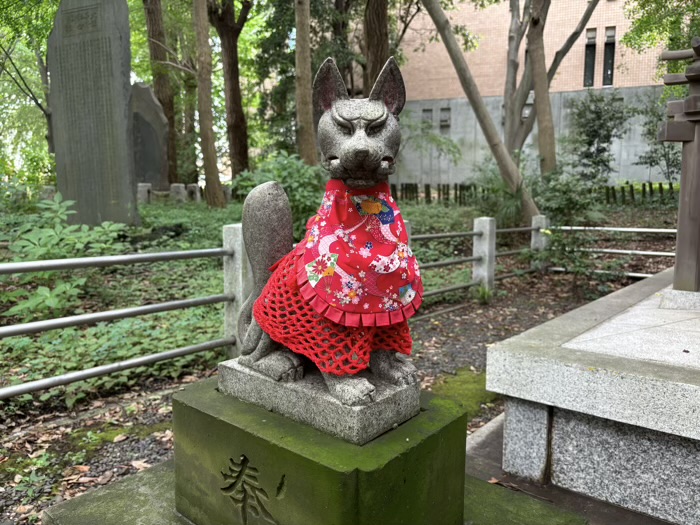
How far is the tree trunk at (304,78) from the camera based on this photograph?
8305mm

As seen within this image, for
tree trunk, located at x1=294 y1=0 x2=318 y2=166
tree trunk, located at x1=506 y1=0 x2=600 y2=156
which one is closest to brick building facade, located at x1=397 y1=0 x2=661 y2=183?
tree trunk, located at x1=506 y1=0 x2=600 y2=156

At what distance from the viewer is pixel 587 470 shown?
9.05 feet

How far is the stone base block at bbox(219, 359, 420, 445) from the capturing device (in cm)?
178

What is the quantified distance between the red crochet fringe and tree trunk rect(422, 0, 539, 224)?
6.72m

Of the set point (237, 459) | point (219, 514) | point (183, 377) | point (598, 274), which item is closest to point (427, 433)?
point (237, 459)

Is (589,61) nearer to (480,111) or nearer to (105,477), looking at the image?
(480,111)

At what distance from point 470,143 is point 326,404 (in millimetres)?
21444

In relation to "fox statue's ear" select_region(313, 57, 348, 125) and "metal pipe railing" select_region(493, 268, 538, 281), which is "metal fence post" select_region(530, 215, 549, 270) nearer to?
"metal pipe railing" select_region(493, 268, 538, 281)

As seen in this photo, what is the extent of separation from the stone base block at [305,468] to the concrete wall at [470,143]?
17.4m

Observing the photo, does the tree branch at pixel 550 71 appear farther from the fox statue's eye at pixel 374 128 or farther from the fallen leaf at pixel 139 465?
the fallen leaf at pixel 139 465

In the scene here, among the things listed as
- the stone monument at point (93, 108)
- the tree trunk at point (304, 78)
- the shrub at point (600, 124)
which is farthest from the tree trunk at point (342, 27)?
the stone monument at point (93, 108)

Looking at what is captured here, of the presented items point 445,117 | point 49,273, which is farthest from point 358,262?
point 445,117

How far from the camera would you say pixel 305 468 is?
169 cm

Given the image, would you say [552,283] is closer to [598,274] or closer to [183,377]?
[598,274]
